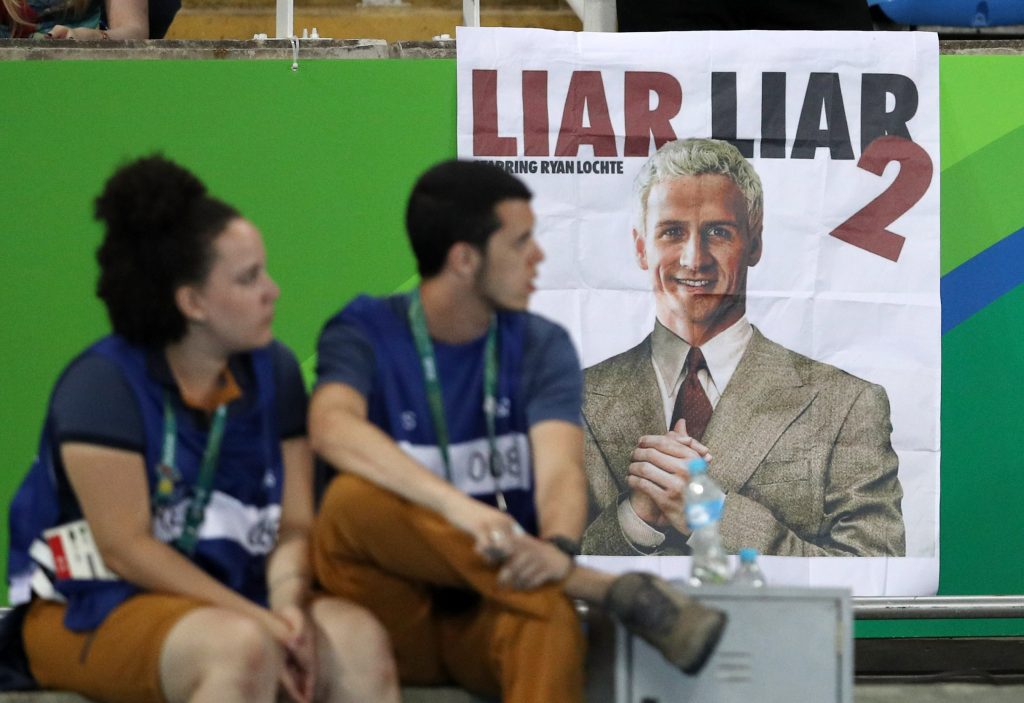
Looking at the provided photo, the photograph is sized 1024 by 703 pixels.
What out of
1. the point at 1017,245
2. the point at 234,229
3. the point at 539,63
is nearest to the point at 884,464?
the point at 1017,245

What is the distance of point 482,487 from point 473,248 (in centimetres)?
40

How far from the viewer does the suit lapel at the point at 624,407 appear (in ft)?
11.9

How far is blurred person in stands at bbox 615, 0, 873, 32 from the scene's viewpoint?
3.73 meters

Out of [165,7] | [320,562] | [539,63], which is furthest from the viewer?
[165,7]

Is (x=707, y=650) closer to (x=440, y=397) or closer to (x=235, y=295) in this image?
(x=440, y=397)

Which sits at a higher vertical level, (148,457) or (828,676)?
(148,457)

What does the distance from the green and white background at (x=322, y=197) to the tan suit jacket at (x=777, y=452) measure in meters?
0.22

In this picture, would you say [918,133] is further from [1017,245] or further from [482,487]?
[482,487]

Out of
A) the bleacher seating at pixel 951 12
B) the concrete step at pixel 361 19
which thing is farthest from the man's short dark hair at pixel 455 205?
the concrete step at pixel 361 19

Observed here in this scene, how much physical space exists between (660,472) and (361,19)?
Result: 6.75 feet

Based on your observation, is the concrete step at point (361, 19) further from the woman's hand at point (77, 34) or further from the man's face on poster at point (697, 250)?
the man's face on poster at point (697, 250)

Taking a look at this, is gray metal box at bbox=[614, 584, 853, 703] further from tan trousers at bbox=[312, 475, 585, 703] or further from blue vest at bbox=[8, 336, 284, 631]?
blue vest at bbox=[8, 336, 284, 631]

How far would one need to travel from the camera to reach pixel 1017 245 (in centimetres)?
372

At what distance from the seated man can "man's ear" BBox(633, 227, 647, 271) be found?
48.4 inches
